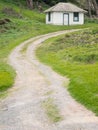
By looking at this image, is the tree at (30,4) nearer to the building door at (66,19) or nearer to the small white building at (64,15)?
the small white building at (64,15)

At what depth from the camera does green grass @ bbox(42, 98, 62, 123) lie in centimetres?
1617

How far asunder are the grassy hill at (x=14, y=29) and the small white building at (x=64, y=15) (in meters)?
3.24

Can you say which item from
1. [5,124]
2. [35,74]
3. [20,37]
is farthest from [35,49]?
[5,124]

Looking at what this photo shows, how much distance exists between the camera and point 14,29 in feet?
220

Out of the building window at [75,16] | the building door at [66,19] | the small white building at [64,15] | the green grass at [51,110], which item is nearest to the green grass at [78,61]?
the green grass at [51,110]

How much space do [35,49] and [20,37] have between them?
1279 centimetres

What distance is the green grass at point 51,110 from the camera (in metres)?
16.2

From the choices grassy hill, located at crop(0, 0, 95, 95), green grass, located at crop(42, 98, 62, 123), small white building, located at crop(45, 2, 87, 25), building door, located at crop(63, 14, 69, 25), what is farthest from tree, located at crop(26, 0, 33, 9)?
green grass, located at crop(42, 98, 62, 123)

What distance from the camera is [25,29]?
68.4m

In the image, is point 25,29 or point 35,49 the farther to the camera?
point 25,29

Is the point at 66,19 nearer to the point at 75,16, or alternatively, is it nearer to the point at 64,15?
the point at 64,15

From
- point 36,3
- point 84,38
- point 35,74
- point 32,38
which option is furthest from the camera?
point 36,3

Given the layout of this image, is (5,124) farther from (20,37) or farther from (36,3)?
(36,3)

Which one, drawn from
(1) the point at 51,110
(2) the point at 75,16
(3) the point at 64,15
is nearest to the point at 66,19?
(3) the point at 64,15
